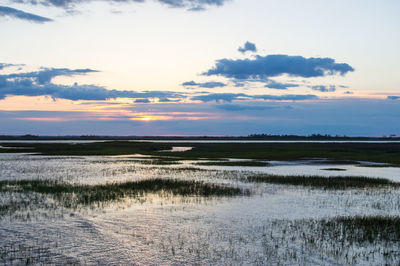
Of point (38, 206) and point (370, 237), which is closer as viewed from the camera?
point (370, 237)

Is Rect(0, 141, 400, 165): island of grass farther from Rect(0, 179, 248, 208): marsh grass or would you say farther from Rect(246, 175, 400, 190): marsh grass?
Rect(0, 179, 248, 208): marsh grass

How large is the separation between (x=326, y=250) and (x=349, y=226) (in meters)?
4.11

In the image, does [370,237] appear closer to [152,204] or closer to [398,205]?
[398,205]

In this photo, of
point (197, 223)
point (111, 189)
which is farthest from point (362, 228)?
point (111, 189)

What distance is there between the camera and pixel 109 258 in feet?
41.9

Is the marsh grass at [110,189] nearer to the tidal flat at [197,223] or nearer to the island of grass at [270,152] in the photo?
the tidal flat at [197,223]

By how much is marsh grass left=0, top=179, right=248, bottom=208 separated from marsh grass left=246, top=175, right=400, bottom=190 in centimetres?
684

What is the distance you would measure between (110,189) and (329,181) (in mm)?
19908

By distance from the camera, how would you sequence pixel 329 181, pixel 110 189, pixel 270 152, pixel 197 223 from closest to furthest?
pixel 197 223 < pixel 110 189 < pixel 329 181 < pixel 270 152

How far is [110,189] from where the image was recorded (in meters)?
28.0

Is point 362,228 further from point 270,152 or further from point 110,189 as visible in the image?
point 270,152

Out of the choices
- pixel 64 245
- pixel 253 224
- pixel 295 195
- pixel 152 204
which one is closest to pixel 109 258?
pixel 64 245

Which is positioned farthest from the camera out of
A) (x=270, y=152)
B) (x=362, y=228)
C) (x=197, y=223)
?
(x=270, y=152)

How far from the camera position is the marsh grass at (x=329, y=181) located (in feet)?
103
